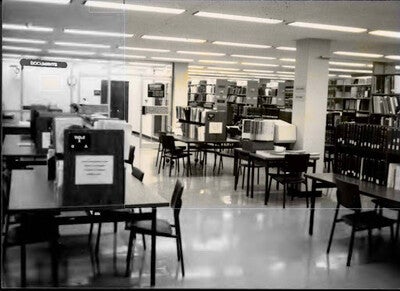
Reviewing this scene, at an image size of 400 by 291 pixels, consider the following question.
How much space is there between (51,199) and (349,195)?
8.40 feet

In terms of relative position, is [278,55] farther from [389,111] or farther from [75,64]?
[75,64]

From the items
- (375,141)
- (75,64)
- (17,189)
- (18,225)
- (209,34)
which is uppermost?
(209,34)

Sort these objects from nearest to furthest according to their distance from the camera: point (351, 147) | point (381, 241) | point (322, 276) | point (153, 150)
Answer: point (322, 276)
point (381, 241)
point (351, 147)
point (153, 150)

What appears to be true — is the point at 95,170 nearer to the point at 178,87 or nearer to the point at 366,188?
the point at 366,188

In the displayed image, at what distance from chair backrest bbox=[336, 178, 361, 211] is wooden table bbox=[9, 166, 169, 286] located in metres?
1.77

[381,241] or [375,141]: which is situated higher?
[375,141]

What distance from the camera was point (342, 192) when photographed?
13.4 ft

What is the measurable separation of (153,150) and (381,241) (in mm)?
7814

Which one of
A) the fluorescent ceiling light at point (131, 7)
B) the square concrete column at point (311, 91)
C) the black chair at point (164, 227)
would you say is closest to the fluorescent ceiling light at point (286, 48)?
the square concrete column at point (311, 91)

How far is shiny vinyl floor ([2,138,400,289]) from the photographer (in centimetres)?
329

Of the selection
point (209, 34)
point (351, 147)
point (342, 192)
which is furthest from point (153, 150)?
point (342, 192)

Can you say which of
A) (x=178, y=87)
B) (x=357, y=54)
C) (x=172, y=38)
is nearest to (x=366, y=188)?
(x=172, y=38)

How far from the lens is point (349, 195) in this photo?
13.1ft

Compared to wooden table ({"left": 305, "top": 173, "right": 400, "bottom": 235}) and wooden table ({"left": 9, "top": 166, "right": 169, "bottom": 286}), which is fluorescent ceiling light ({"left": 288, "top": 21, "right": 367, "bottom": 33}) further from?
wooden table ({"left": 9, "top": 166, "right": 169, "bottom": 286})
